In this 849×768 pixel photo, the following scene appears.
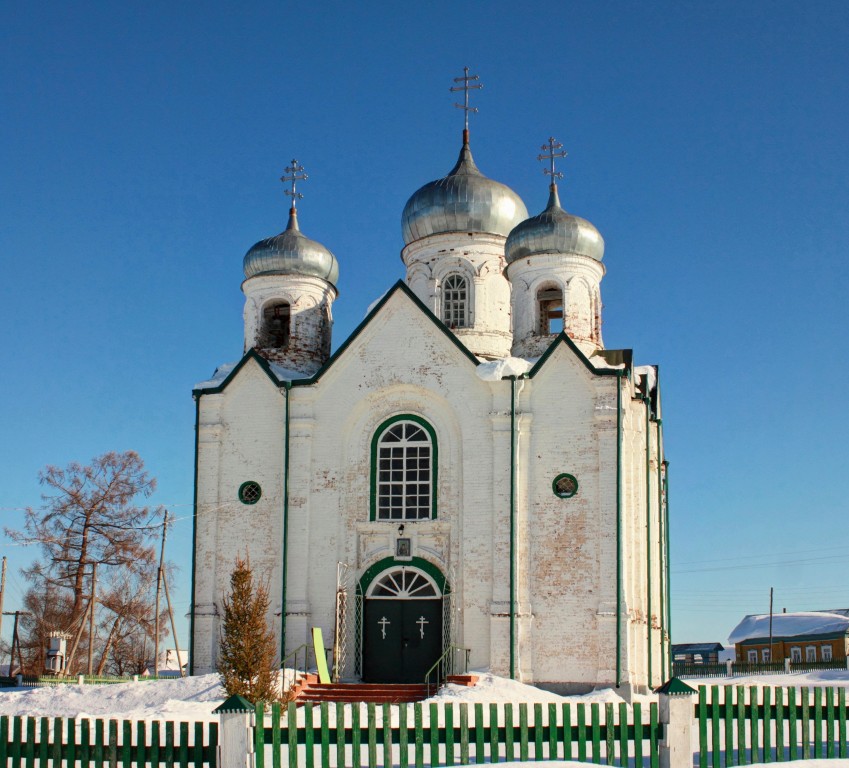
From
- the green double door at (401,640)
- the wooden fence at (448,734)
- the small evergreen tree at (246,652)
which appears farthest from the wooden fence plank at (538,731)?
the green double door at (401,640)

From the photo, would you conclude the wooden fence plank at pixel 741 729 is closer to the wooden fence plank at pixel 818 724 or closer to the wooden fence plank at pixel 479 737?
the wooden fence plank at pixel 818 724

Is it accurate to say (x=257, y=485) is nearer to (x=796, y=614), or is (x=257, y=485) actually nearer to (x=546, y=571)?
(x=546, y=571)

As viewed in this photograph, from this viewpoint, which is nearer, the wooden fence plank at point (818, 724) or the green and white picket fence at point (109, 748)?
the green and white picket fence at point (109, 748)

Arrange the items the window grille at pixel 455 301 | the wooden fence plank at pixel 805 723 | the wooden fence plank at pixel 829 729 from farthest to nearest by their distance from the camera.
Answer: the window grille at pixel 455 301 < the wooden fence plank at pixel 829 729 < the wooden fence plank at pixel 805 723

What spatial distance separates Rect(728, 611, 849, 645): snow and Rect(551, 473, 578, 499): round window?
3319 centimetres

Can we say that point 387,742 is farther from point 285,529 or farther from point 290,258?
point 290,258

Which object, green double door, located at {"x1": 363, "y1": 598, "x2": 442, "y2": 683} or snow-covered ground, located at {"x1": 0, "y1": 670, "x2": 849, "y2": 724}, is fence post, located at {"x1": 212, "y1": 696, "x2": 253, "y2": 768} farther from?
green double door, located at {"x1": 363, "y1": 598, "x2": 442, "y2": 683}

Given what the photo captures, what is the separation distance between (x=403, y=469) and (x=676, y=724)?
11.9 m

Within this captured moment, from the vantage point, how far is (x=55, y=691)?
19.2 metres

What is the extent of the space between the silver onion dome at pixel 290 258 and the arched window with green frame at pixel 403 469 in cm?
438

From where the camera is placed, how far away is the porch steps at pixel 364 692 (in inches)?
747

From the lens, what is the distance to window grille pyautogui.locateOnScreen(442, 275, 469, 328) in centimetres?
2481

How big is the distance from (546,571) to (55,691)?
839cm

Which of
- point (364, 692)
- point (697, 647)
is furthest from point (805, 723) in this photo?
point (697, 647)
